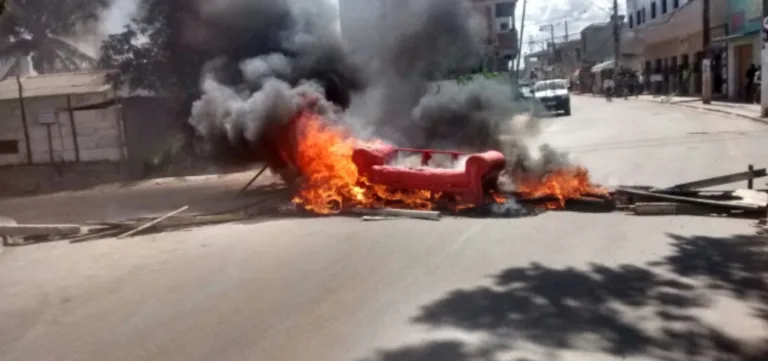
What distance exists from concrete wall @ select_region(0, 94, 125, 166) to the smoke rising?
15.6ft

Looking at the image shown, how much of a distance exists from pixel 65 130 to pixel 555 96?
796 inches

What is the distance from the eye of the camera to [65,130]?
19.4 meters

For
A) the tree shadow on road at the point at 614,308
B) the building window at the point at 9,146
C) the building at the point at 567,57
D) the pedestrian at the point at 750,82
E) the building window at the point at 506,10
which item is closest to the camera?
the tree shadow on road at the point at 614,308

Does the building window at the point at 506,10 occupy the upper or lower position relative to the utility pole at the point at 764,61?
upper

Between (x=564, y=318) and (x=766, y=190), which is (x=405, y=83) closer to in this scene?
(x=766, y=190)

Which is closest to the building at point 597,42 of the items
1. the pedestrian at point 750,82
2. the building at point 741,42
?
the building at point 741,42

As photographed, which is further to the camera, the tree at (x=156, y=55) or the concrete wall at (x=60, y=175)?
the concrete wall at (x=60, y=175)

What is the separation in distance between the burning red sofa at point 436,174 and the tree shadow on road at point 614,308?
3.13 meters

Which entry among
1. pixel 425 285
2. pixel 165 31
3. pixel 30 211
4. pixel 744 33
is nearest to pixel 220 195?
pixel 30 211

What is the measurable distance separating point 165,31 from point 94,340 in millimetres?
13197

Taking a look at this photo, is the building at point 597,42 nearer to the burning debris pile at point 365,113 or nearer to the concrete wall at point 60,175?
the concrete wall at point 60,175

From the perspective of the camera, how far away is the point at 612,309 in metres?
5.30

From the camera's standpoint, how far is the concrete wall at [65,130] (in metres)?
19.2

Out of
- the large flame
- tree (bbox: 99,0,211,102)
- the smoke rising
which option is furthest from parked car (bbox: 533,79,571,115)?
the large flame
